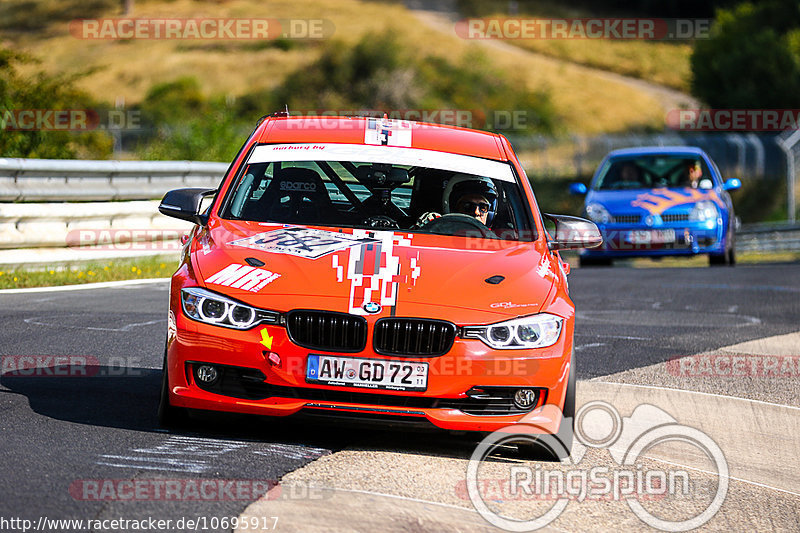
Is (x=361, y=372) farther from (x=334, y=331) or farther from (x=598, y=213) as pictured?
(x=598, y=213)

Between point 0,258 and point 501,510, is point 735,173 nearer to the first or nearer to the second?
point 0,258

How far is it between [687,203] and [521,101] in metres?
54.9

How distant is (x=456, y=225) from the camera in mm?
6785

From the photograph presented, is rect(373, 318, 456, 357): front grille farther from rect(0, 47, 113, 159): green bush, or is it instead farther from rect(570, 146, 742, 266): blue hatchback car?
rect(570, 146, 742, 266): blue hatchback car

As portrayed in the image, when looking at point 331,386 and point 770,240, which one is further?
point 770,240

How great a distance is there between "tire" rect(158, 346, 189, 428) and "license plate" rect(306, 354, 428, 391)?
74 cm

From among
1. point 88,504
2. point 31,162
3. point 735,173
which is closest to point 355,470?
point 88,504

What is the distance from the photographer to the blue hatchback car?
1750cm

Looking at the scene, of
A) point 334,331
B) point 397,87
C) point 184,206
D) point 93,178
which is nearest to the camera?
point 334,331

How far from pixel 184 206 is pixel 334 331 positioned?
1.62m

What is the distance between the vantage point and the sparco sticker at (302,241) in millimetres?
5984

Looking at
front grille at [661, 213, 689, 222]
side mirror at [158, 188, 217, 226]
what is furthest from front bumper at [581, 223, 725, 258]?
side mirror at [158, 188, 217, 226]

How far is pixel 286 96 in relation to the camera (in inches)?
2697

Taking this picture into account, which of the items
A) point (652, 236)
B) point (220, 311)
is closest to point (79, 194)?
point (652, 236)
